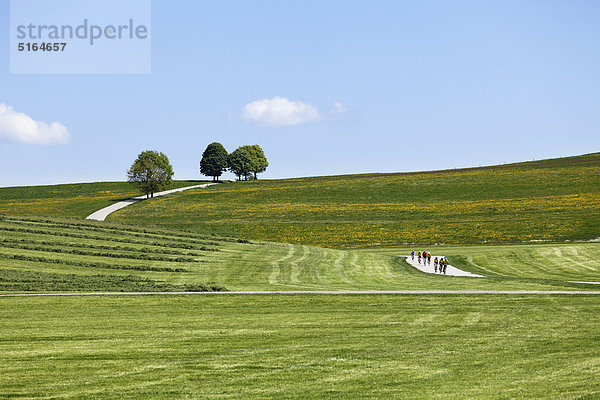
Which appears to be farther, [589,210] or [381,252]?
[589,210]

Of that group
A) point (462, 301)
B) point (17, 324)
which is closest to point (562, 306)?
point (462, 301)

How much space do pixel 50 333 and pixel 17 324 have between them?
8.62 ft

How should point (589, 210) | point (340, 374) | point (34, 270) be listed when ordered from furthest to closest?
point (589, 210) → point (34, 270) → point (340, 374)

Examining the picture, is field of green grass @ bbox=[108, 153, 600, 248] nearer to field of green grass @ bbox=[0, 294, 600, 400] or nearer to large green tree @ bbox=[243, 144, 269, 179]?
large green tree @ bbox=[243, 144, 269, 179]

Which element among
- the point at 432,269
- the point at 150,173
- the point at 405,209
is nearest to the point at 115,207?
the point at 150,173

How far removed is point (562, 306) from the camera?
83.2ft

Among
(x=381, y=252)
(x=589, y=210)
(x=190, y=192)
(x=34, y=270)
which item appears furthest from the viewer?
(x=190, y=192)

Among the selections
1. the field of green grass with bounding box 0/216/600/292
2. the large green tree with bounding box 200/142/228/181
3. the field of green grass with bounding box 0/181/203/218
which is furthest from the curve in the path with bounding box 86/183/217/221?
the field of green grass with bounding box 0/216/600/292

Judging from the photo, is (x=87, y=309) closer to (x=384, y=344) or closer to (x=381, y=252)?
(x=384, y=344)

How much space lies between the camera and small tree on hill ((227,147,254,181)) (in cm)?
15550

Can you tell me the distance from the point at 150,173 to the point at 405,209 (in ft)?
172

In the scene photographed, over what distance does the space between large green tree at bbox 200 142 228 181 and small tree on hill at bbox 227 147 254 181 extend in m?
1.99

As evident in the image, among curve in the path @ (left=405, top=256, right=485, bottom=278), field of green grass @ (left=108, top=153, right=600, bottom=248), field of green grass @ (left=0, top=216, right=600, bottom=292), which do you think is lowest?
curve in the path @ (left=405, top=256, right=485, bottom=278)

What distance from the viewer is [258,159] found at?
16250cm
